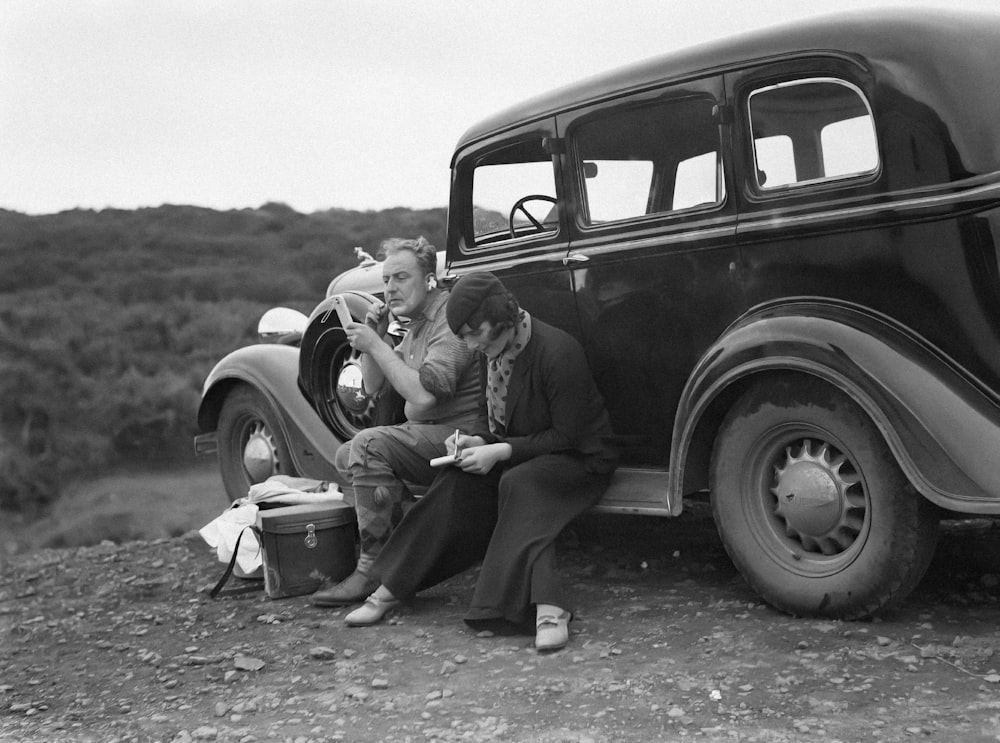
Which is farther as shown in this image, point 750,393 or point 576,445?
point 576,445

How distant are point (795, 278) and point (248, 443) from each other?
4.17m

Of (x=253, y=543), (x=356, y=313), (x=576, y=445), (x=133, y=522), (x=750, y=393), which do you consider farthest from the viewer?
(x=133, y=522)

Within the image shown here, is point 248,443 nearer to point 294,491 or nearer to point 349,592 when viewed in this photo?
point 294,491

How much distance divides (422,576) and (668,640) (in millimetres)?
1155

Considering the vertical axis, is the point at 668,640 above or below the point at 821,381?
below

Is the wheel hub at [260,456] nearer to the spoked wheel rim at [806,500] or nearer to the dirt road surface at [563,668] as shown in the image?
the dirt road surface at [563,668]

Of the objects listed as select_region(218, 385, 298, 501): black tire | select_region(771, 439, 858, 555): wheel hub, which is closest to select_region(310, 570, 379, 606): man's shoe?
select_region(218, 385, 298, 501): black tire

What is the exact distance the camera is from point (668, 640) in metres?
3.98

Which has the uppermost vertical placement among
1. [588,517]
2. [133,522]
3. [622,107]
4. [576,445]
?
[622,107]

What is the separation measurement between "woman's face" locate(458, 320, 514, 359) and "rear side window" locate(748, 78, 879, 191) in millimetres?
1191

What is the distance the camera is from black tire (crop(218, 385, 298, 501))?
265 inches

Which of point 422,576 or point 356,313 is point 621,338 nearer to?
point 422,576

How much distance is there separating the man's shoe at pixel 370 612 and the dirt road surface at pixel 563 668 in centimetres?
6

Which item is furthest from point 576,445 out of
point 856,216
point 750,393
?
point 856,216
